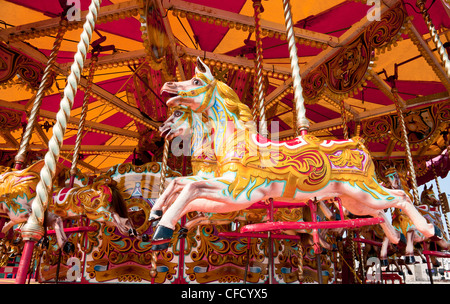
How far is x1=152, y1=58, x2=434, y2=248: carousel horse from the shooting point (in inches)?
50.6

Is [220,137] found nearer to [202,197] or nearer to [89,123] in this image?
[202,197]

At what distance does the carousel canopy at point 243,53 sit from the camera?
9.77 feet

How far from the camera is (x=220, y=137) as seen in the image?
59.8 inches

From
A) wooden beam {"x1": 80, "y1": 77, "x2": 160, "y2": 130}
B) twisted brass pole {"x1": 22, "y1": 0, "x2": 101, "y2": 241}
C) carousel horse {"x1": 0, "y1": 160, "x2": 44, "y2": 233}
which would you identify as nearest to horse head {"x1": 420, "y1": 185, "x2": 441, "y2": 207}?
wooden beam {"x1": 80, "y1": 77, "x2": 160, "y2": 130}

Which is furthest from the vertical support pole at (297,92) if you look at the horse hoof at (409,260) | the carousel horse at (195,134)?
the horse hoof at (409,260)

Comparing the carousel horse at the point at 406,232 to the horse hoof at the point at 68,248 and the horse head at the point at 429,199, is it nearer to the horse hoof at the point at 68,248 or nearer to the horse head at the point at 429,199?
the horse head at the point at 429,199

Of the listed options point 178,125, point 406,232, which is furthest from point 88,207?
point 406,232

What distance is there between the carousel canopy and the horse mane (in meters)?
0.77

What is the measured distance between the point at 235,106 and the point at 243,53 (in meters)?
2.70

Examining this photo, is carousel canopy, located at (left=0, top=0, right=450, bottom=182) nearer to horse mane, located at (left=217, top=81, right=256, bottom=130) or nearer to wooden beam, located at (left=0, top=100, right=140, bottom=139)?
wooden beam, located at (left=0, top=100, right=140, bottom=139)
